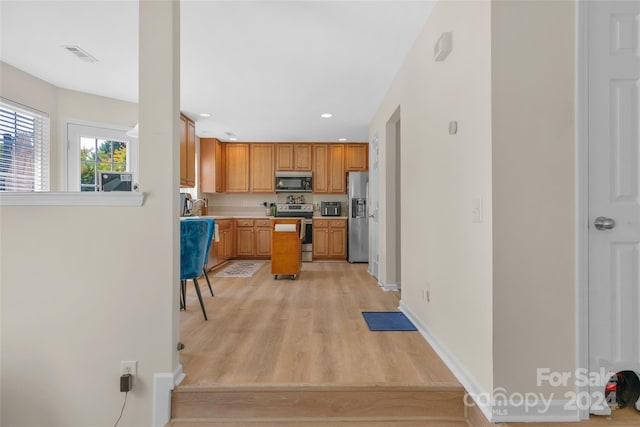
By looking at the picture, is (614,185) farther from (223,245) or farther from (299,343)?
(223,245)

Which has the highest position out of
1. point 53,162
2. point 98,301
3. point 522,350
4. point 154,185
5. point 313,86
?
point 313,86

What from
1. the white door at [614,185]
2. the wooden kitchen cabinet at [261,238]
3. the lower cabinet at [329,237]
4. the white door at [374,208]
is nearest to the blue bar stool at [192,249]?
the white door at [374,208]

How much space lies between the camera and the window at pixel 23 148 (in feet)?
11.0

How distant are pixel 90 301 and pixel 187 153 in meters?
3.77

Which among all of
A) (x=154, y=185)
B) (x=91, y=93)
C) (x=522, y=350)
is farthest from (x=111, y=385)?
(x=91, y=93)

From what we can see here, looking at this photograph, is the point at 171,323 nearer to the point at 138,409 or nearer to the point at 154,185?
the point at 138,409

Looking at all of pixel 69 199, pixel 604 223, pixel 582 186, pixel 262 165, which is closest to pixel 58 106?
pixel 69 199

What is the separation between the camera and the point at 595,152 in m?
1.57

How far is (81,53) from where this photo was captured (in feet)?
10.1

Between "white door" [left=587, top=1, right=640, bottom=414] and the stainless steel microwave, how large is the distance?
549 centimetres

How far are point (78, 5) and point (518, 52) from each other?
2.95m

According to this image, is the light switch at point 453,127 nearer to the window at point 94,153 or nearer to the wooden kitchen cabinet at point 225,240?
the window at point 94,153

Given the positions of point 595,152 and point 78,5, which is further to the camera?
point 78,5

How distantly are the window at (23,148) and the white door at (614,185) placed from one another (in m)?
4.89
